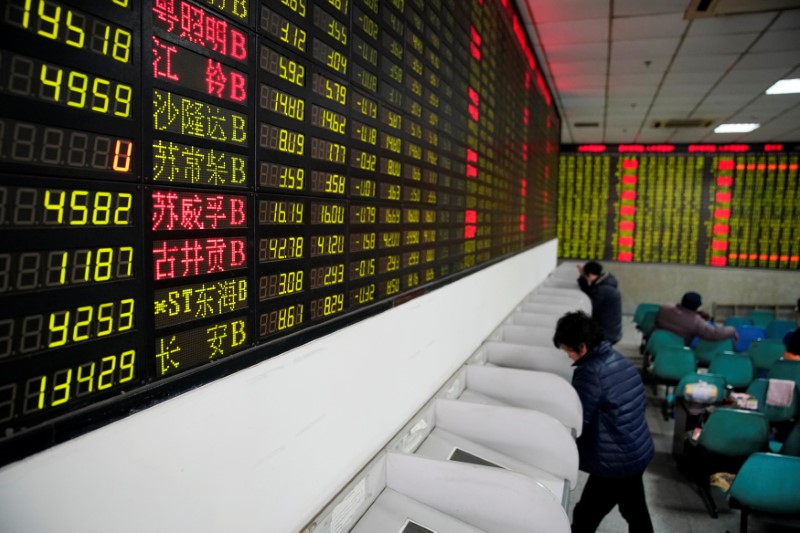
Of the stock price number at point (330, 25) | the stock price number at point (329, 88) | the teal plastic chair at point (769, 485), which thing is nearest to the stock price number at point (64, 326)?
the stock price number at point (329, 88)

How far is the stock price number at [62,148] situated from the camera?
26.2 inches

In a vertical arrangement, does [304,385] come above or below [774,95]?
below

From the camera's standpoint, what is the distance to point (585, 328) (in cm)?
266

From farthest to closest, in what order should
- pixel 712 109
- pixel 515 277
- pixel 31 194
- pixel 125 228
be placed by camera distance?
pixel 712 109, pixel 515 277, pixel 125 228, pixel 31 194

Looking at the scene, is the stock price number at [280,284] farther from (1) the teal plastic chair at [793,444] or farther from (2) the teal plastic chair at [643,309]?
(2) the teal plastic chair at [643,309]

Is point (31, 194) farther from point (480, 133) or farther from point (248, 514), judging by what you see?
point (480, 133)

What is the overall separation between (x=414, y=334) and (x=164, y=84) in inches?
60.9

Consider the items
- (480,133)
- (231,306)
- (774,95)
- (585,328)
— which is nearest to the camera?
(231,306)

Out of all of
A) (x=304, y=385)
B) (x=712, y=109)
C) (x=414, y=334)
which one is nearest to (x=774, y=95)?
(x=712, y=109)

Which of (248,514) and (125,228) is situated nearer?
(125,228)

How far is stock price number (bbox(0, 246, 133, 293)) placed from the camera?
68 cm

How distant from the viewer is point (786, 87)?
600 centimetres

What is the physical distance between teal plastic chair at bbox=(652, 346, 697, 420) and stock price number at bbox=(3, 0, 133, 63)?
559 centimetres

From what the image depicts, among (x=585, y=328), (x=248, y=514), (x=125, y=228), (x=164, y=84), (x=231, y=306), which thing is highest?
(x=164, y=84)
